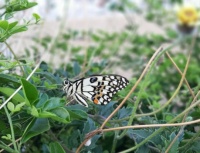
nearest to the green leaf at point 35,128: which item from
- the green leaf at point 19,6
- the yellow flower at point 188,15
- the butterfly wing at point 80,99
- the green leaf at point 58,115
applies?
the green leaf at point 58,115

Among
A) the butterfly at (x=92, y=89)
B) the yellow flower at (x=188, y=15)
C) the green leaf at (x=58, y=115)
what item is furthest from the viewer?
the yellow flower at (x=188, y=15)

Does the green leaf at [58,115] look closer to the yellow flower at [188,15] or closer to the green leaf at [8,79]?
the green leaf at [8,79]

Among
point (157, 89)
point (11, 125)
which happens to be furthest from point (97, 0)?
point (11, 125)

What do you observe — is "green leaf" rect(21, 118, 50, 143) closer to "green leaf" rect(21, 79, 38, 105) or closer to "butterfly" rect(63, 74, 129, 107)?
"green leaf" rect(21, 79, 38, 105)

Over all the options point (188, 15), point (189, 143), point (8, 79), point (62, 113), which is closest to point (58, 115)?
point (62, 113)

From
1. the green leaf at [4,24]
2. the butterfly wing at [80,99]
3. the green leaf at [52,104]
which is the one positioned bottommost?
the butterfly wing at [80,99]

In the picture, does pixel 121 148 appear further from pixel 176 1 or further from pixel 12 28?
pixel 176 1
